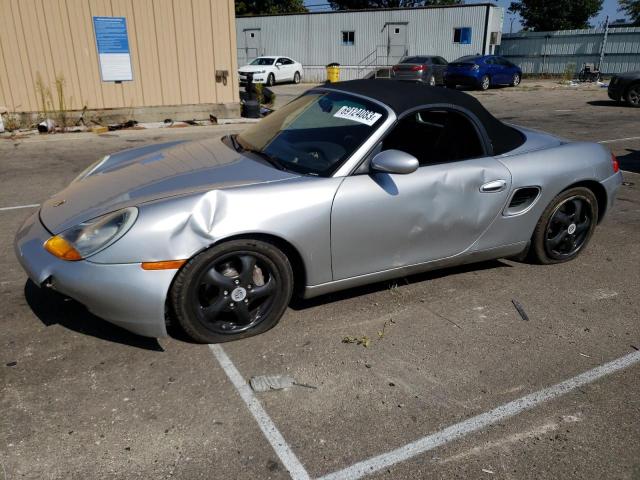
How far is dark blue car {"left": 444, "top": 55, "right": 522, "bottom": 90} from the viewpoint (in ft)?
76.9

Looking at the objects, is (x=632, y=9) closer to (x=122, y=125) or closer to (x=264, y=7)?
(x=264, y=7)

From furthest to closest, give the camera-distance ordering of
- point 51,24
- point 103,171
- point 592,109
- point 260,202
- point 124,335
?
point 592,109, point 51,24, point 103,171, point 124,335, point 260,202

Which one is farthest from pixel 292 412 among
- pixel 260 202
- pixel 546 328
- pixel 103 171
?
pixel 103 171

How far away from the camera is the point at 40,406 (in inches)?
102

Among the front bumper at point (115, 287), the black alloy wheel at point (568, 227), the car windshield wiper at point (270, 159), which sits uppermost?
the car windshield wiper at point (270, 159)

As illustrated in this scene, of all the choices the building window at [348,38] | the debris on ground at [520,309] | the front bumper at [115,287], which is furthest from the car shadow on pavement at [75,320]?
the building window at [348,38]

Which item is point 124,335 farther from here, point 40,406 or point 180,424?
point 180,424

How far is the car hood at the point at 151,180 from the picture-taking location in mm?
3090

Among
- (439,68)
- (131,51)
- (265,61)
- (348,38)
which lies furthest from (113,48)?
(348,38)

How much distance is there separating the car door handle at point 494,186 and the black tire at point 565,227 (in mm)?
592

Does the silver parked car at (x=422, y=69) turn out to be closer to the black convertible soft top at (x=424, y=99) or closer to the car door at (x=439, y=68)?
the car door at (x=439, y=68)

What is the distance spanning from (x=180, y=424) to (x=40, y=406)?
69 cm

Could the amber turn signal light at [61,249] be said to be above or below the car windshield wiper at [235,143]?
below

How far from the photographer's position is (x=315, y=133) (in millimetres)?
3754
